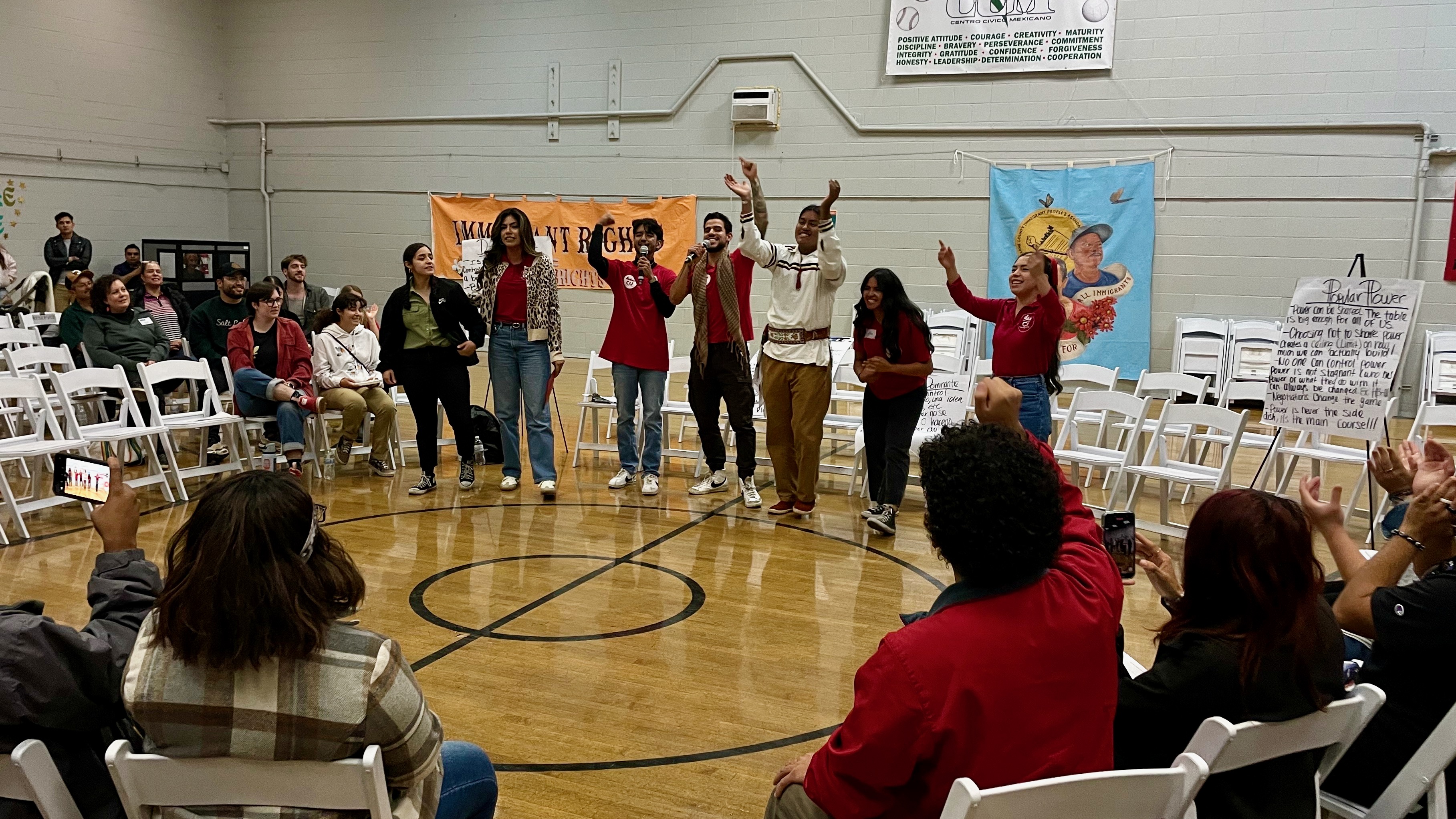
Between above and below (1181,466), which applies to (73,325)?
above

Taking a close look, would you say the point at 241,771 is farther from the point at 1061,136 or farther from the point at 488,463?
the point at 1061,136

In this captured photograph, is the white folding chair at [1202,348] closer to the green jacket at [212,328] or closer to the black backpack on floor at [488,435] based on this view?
the black backpack on floor at [488,435]

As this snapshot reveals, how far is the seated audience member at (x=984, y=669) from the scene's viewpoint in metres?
1.40

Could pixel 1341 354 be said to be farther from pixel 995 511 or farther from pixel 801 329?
pixel 995 511

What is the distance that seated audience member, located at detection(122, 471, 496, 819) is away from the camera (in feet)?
4.72

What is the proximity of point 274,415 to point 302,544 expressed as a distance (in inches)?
206

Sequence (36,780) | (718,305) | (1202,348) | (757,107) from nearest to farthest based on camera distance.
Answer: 1. (36,780)
2. (718,305)
3. (1202,348)
4. (757,107)

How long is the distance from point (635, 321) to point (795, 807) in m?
4.43

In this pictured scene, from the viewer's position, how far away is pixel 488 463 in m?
6.88

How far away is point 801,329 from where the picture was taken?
5.30 meters

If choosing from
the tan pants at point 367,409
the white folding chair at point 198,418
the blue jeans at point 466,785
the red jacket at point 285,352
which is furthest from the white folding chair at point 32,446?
the blue jeans at point 466,785

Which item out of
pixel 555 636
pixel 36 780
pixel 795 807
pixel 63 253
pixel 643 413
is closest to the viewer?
pixel 36 780

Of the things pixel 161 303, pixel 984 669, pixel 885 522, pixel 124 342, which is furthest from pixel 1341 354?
pixel 161 303

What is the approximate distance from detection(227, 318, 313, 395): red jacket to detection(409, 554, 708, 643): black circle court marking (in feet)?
7.66
